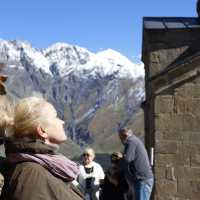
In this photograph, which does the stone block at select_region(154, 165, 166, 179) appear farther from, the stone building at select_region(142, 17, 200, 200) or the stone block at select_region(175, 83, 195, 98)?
the stone block at select_region(175, 83, 195, 98)

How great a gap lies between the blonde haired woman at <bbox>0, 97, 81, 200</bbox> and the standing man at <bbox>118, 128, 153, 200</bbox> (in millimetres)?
7022

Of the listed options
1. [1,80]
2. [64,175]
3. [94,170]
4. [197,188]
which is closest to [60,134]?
[64,175]

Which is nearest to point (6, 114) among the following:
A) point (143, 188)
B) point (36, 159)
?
point (36, 159)

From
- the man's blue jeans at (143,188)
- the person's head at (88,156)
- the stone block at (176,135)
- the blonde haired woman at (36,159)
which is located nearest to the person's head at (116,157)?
the man's blue jeans at (143,188)

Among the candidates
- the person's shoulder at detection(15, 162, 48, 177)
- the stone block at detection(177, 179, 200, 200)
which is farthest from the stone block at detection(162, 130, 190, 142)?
the person's shoulder at detection(15, 162, 48, 177)

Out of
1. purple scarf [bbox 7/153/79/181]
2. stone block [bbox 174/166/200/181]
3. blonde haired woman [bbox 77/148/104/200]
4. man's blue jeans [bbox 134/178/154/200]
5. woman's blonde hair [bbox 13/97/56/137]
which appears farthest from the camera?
stone block [bbox 174/166/200/181]

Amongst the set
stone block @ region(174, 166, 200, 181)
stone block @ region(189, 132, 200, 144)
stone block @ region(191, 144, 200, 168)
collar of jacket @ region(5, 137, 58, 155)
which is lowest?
stone block @ region(174, 166, 200, 181)

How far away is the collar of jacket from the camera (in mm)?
3029

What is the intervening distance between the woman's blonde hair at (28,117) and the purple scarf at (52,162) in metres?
0.13

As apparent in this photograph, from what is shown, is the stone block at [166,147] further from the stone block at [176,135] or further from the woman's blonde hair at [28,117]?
the woman's blonde hair at [28,117]

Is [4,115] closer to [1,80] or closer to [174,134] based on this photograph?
[1,80]

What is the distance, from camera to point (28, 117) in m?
3.11

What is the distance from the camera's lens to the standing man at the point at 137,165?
10.2 metres

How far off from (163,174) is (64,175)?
34.9 ft
